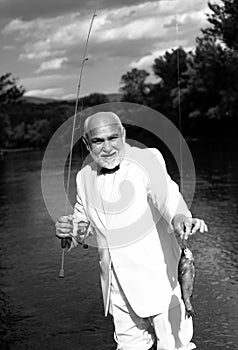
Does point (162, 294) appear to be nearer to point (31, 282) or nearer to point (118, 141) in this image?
point (118, 141)

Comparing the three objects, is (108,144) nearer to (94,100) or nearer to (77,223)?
(77,223)

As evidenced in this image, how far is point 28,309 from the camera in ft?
24.2

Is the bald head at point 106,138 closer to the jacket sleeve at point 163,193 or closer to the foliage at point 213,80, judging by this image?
the jacket sleeve at point 163,193

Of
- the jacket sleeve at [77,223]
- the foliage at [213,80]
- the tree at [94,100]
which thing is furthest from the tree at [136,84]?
the jacket sleeve at [77,223]

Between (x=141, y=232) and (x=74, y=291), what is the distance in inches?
170

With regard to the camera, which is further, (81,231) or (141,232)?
(81,231)

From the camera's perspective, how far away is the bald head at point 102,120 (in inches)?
152

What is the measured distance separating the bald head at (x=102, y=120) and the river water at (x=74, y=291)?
9.31 feet

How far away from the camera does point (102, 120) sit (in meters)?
3.87

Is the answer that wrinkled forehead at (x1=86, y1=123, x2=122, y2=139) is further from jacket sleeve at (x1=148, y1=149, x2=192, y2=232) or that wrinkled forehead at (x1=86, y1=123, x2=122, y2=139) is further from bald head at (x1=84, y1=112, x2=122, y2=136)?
jacket sleeve at (x1=148, y1=149, x2=192, y2=232)

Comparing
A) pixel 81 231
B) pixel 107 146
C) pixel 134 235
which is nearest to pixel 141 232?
pixel 134 235

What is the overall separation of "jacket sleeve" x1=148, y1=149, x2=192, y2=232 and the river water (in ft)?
8.23

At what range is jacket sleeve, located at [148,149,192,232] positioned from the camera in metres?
3.72

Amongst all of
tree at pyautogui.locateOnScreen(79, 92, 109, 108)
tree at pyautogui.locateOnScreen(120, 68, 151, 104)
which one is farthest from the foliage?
tree at pyautogui.locateOnScreen(79, 92, 109, 108)
